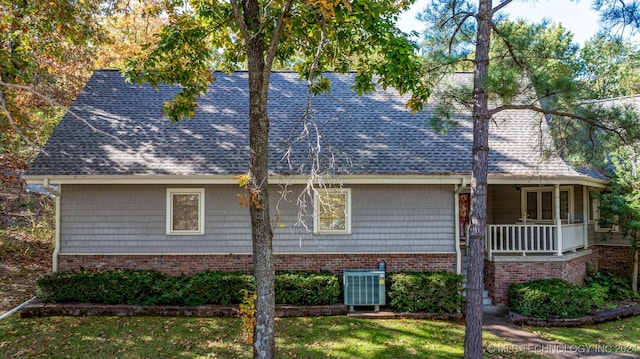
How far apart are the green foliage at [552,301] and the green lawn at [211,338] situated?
158 cm

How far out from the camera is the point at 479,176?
6758 millimetres

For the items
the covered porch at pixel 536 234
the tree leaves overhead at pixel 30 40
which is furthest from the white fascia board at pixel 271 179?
the tree leaves overhead at pixel 30 40

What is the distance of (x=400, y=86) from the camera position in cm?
698

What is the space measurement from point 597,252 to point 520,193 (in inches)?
129

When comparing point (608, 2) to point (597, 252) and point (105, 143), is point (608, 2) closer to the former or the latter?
point (597, 252)

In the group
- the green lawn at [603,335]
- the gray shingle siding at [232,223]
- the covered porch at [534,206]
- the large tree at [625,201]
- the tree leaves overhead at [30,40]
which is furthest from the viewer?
the covered porch at [534,206]

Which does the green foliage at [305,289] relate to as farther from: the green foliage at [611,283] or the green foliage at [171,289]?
the green foliage at [611,283]

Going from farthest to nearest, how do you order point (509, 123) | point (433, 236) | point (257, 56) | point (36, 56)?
point (36, 56), point (509, 123), point (433, 236), point (257, 56)

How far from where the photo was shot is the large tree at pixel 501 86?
658 cm

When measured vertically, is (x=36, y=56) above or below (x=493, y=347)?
above

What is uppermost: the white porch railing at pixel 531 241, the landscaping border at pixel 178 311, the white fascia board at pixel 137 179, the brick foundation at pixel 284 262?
the white fascia board at pixel 137 179

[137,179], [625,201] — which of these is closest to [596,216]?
[625,201]

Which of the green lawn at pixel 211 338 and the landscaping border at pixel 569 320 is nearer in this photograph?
the green lawn at pixel 211 338

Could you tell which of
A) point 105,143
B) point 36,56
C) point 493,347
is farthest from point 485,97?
point 36,56
